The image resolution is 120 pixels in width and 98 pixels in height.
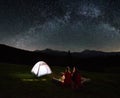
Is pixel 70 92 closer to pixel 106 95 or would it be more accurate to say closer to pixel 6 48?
pixel 106 95

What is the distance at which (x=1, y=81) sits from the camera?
26.2 meters

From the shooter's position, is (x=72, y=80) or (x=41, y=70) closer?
(x=72, y=80)

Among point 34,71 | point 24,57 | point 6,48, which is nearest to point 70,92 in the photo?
point 34,71

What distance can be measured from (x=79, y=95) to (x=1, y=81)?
9.82m

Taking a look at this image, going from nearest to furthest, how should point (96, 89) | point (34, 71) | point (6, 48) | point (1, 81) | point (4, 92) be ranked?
1. point (4, 92)
2. point (96, 89)
3. point (1, 81)
4. point (34, 71)
5. point (6, 48)

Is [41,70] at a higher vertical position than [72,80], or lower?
higher

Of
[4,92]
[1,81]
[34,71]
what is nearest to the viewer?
[4,92]

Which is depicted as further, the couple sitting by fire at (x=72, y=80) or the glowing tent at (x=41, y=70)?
the glowing tent at (x=41, y=70)

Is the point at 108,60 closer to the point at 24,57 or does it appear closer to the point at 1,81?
the point at 24,57

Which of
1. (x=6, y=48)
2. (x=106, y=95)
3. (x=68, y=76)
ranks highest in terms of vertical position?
(x=6, y=48)

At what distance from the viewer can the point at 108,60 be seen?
114 meters

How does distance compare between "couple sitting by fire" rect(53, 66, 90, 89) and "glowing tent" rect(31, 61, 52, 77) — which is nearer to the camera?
"couple sitting by fire" rect(53, 66, 90, 89)

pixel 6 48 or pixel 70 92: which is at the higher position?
pixel 6 48

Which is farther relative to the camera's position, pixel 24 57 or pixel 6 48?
pixel 6 48
